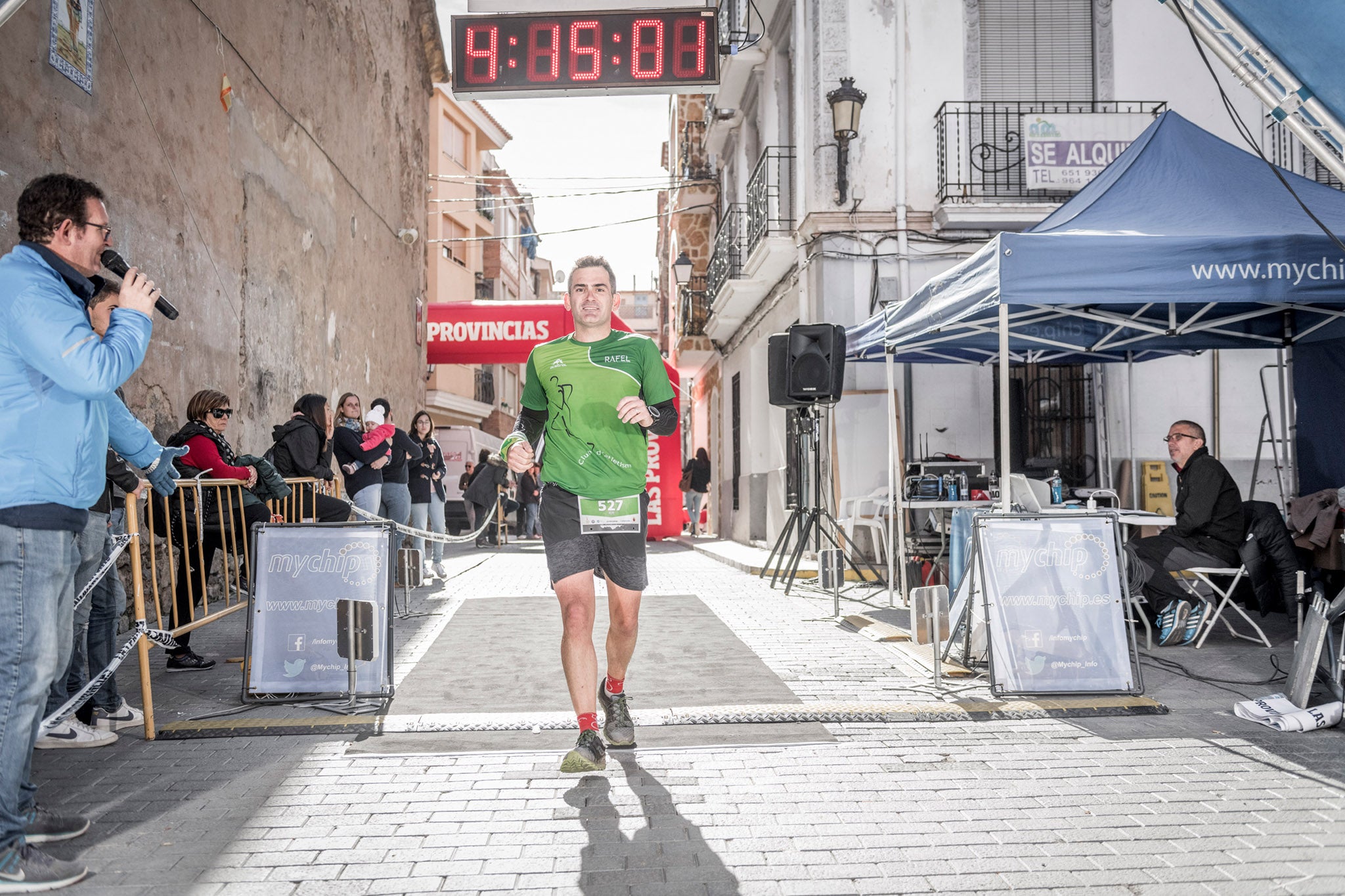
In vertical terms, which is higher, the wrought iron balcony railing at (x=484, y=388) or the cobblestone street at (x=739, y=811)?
the wrought iron balcony railing at (x=484, y=388)

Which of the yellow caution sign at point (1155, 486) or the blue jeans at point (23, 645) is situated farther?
the yellow caution sign at point (1155, 486)

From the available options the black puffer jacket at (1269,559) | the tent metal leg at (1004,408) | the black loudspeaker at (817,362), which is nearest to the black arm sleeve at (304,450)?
the black loudspeaker at (817,362)

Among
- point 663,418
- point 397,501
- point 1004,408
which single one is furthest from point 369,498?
point 663,418

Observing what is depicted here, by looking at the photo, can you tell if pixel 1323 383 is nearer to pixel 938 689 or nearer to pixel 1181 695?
pixel 1181 695

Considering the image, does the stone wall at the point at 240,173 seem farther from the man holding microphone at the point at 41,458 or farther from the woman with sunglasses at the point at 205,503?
the man holding microphone at the point at 41,458

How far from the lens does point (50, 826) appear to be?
337cm

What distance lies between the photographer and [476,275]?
42875 millimetres

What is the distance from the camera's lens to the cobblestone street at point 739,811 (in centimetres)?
311

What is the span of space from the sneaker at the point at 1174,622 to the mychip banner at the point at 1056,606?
1.82 meters

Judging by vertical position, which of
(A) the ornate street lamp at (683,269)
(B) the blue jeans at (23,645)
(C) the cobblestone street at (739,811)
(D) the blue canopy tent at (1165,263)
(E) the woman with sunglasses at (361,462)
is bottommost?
(C) the cobblestone street at (739,811)

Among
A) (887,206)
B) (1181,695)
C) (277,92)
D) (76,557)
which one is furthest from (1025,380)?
(76,557)

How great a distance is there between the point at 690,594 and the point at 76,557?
25.3 feet

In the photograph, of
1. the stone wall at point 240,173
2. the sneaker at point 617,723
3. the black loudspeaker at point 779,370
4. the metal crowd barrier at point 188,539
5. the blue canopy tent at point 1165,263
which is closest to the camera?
the sneaker at point 617,723

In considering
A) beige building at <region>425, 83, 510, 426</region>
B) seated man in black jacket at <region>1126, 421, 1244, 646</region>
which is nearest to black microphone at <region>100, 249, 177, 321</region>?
seated man in black jacket at <region>1126, 421, 1244, 646</region>
